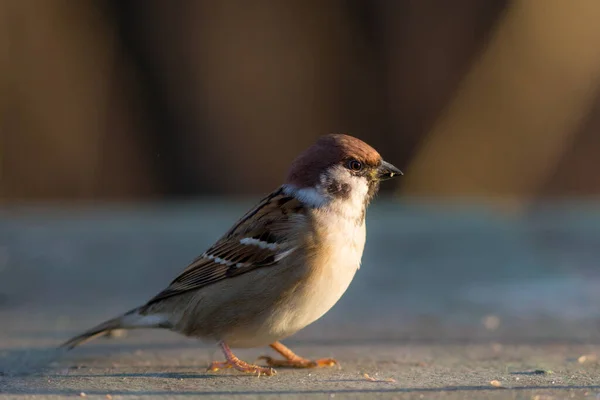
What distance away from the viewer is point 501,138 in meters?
10.3

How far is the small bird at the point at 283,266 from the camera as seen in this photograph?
3477 millimetres

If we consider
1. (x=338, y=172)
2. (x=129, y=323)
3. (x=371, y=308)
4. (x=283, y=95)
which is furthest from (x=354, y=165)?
(x=283, y=95)

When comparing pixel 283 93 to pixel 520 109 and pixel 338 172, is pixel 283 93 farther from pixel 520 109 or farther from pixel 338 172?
pixel 338 172

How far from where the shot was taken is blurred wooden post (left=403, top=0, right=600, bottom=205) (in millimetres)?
10148

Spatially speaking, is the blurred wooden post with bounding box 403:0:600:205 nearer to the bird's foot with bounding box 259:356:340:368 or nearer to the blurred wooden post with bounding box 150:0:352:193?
the blurred wooden post with bounding box 150:0:352:193

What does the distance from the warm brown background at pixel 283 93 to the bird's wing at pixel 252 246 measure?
6.31 metres

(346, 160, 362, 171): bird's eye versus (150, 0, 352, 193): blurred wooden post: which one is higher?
(150, 0, 352, 193): blurred wooden post

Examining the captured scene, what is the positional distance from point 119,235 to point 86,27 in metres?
4.28

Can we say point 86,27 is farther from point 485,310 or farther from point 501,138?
point 485,310

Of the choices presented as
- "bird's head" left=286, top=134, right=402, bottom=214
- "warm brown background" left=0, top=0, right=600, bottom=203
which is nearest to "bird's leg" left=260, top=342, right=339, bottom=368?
"bird's head" left=286, top=134, right=402, bottom=214

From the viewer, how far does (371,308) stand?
5.04 meters

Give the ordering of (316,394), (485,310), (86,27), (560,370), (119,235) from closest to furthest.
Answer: (316,394) < (560,370) < (485,310) < (119,235) < (86,27)

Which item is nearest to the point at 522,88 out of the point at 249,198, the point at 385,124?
the point at 385,124

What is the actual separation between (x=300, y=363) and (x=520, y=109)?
715cm
